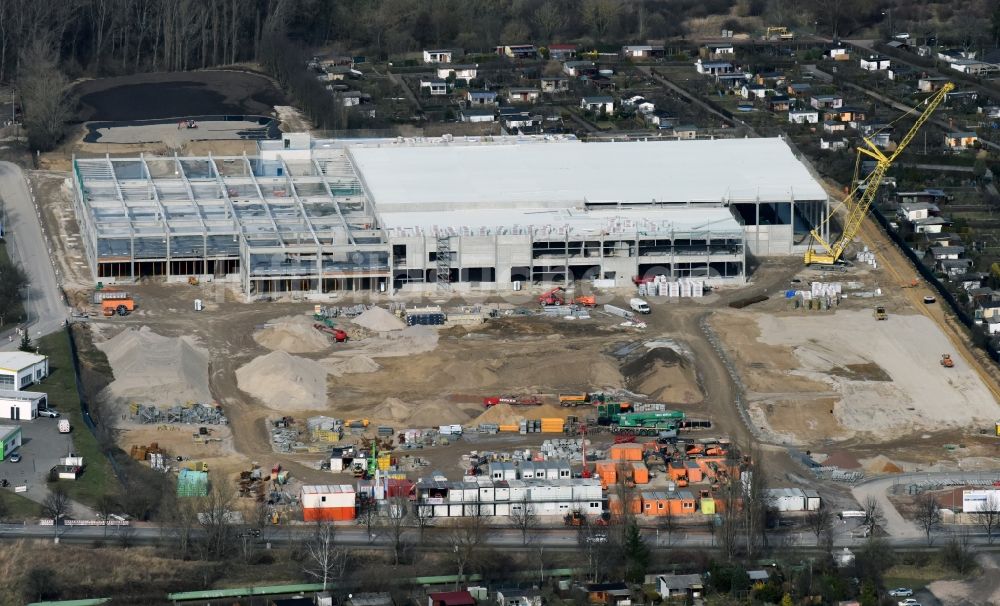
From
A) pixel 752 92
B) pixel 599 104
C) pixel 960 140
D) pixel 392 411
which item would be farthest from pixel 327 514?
pixel 752 92

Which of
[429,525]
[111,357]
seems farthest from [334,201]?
[429,525]

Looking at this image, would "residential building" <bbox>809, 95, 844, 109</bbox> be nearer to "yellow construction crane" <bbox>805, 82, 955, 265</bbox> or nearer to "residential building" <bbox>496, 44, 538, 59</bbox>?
"residential building" <bbox>496, 44, 538, 59</bbox>

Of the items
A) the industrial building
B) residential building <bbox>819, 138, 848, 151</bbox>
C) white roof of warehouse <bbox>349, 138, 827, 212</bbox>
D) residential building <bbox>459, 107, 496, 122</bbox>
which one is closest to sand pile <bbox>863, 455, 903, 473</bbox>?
the industrial building

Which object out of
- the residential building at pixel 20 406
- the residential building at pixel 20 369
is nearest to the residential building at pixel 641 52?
the residential building at pixel 20 369

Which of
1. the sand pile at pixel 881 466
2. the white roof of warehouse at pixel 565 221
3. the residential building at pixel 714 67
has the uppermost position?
the white roof of warehouse at pixel 565 221

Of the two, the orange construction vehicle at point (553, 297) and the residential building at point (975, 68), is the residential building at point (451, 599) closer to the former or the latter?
the orange construction vehicle at point (553, 297)

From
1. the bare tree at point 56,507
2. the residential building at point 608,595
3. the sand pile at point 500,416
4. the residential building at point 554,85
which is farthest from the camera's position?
the residential building at point 554,85
